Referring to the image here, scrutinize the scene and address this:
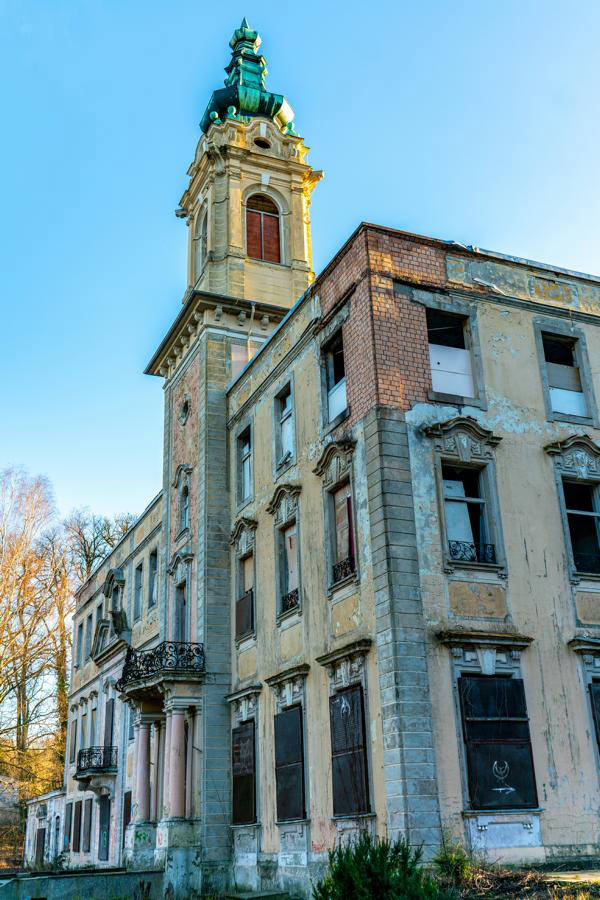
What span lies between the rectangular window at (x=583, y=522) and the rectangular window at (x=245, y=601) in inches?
306

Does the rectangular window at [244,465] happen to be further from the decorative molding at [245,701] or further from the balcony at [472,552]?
the balcony at [472,552]

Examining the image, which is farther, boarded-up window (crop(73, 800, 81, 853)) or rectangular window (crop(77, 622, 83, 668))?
rectangular window (crop(77, 622, 83, 668))

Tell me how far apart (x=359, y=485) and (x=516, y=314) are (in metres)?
5.10

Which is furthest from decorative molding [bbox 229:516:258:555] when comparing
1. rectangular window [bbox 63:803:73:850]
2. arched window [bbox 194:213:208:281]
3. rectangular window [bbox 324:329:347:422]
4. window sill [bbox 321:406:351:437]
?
rectangular window [bbox 63:803:73:850]

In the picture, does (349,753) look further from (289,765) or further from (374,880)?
(374,880)

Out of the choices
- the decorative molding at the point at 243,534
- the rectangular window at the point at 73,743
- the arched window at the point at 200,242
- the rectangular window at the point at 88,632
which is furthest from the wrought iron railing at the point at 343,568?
the rectangular window at the point at 73,743

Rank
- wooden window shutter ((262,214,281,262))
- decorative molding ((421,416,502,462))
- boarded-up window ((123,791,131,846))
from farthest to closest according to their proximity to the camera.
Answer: boarded-up window ((123,791,131,846)) → wooden window shutter ((262,214,281,262)) → decorative molding ((421,416,502,462))

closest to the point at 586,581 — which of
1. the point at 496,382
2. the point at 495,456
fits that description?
the point at 495,456

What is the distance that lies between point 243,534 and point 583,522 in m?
8.43

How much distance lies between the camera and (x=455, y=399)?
1712 centimetres

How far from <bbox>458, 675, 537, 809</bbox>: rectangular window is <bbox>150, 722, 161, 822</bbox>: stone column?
37.8 feet

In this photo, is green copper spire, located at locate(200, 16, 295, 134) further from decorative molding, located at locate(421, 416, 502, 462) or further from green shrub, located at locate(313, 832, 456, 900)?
green shrub, located at locate(313, 832, 456, 900)

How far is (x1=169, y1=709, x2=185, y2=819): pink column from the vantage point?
68.6 ft

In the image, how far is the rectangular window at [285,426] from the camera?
20.7 m
